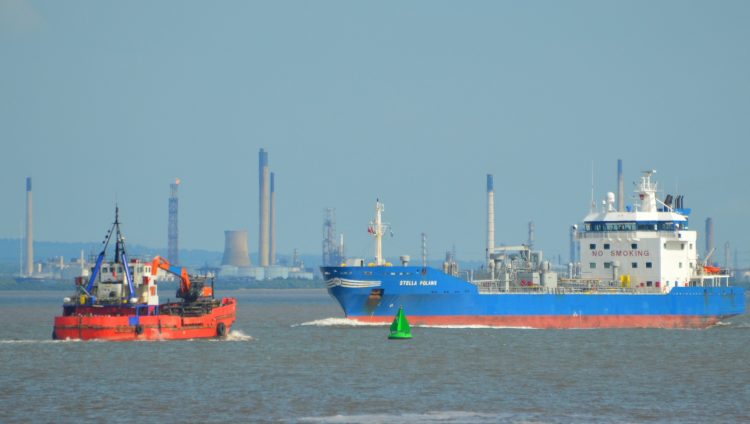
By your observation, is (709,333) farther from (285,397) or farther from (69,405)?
(69,405)

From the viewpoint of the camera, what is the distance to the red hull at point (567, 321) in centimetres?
7731

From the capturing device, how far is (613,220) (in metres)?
82.6

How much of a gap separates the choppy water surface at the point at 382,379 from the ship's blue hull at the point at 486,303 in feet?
6.82

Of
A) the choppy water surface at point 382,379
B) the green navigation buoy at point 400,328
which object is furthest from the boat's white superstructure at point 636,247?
the green navigation buoy at point 400,328

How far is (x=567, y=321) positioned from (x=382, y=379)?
31.5m

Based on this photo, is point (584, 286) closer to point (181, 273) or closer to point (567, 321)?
point (567, 321)

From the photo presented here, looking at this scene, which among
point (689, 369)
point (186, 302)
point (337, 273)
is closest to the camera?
point (689, 369)

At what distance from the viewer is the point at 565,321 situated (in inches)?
3152

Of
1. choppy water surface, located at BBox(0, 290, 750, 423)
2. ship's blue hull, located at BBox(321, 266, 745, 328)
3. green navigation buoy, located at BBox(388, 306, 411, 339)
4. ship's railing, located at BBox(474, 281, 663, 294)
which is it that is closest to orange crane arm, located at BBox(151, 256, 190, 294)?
choppy water surface, located at BBox(0, 290, 750, 423)

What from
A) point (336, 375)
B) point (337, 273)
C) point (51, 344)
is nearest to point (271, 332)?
point (337, 273)

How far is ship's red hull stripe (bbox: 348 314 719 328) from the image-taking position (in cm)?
7731

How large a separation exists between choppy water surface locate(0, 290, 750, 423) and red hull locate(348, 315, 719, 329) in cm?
200

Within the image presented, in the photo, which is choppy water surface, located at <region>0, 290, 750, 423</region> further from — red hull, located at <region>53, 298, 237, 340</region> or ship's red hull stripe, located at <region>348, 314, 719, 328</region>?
ship's red hull stripe, located at <region>348, 314, 719, 328</region>

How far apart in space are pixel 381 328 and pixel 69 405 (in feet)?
118
